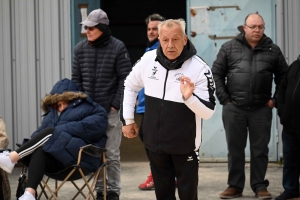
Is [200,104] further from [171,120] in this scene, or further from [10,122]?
[10,122]

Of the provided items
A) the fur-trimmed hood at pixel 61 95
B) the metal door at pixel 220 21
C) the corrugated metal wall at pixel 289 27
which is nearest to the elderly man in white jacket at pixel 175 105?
the fur-trimmed hood at pixel 61 95

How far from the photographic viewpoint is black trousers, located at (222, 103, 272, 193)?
23.3 ft

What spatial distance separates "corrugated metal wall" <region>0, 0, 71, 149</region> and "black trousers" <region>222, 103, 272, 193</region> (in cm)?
282

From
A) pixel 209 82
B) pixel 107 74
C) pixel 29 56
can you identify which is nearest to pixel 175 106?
pixel 209 82

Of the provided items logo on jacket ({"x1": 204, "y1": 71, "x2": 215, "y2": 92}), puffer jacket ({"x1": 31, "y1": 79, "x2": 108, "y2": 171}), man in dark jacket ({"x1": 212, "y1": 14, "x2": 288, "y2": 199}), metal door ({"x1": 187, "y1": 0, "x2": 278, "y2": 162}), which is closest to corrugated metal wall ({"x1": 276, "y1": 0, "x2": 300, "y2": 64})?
metal door ({"x1": 187, "y1": 0, "x2": 278, "y2": 162})

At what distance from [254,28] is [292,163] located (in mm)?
1495

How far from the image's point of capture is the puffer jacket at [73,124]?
20.6 ft

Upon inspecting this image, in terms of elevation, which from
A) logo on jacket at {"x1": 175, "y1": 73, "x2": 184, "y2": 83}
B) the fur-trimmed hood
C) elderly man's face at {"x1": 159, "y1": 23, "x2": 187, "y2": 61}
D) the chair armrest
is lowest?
the chair armrest

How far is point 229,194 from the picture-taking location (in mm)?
7109

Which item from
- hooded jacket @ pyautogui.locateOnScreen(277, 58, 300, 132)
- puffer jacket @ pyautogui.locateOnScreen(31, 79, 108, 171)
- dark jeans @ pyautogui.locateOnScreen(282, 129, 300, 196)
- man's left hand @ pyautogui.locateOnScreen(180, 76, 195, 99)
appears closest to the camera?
man's left hand @ pyautogui.locateOnScreen(180, 76, 195, 99)

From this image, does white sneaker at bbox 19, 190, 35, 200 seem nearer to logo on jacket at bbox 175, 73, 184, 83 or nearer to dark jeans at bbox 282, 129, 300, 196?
logo on jacket at bbox 175, 73, 184, 83

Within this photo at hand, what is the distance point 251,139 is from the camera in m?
7.20

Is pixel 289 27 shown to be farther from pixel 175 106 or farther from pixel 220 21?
pixel 175 106

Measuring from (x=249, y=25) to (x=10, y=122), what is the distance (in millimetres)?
3818
